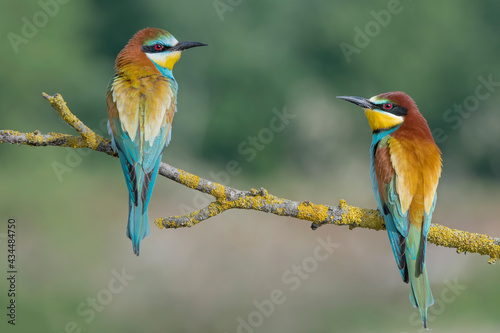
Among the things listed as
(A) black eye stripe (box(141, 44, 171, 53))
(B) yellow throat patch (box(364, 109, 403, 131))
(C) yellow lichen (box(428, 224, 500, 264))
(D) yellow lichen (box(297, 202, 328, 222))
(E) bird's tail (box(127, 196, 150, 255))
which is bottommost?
(C) yellow lichen (box(428, 224, 500, 264))

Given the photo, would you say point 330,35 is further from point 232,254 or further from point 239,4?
point 232,254

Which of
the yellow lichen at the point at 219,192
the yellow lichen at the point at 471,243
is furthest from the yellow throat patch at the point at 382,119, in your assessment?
the yellow lichen at the point at 219,192

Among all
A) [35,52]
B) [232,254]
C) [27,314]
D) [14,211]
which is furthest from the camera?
[35,52]

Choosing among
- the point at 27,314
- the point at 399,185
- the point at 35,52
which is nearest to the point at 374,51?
the point at 35,52

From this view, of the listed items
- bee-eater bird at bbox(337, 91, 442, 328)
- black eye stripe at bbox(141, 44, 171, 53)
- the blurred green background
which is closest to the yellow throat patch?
bee-eater bird at bbox(337, 91, 442, 328)

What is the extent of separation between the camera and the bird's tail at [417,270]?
2.21 metres

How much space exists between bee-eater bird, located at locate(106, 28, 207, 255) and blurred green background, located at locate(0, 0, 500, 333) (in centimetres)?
630

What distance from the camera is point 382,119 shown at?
8.73 ft

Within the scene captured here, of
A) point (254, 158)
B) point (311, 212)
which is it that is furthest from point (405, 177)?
point (254, 158)

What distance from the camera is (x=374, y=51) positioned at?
15.1m

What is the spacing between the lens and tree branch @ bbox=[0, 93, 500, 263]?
220 centimetres

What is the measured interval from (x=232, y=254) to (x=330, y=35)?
24.1ft

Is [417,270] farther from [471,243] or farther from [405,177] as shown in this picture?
[405,177]

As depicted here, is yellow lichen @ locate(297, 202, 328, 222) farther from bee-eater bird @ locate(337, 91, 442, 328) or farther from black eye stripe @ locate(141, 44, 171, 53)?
black eye stripe @ locate(141, 44, 171, 53)
